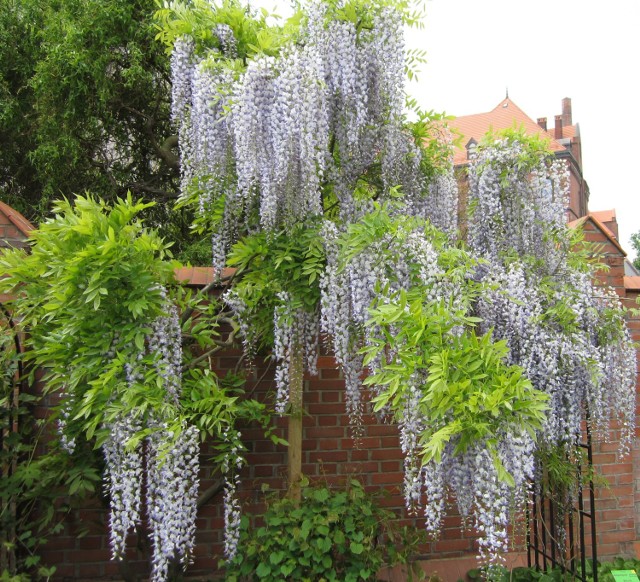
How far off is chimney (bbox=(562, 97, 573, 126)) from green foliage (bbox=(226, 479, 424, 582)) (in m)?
48.0

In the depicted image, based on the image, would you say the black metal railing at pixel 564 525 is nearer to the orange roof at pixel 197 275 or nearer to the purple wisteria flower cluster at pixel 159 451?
the purple wisteria flower cluster at pixel 159 451

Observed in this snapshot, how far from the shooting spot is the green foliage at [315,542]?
3.21 m

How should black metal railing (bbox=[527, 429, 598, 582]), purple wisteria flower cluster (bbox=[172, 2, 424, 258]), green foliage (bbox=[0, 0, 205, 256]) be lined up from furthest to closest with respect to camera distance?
green foliage (bbox=[0, 0, 205, 256]) → black metal railing (bbox=[527, 429, 598, 582]) → purple wisteria flower cluster (bbox=[172, 2, 424, 258])

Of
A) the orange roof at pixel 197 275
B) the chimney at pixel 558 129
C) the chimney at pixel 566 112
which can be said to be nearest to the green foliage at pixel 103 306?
the orange roof at pixel 197 275

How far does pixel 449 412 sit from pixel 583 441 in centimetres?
282

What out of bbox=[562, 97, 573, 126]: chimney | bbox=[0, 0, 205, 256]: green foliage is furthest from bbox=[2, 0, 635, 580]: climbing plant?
bbox=[562, 97, 573, 126]: chimney

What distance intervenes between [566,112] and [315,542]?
48501 mm

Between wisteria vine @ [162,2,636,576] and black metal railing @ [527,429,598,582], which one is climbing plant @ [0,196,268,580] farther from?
black metal railing @ [527,429,598,582]

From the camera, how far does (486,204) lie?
3521mm

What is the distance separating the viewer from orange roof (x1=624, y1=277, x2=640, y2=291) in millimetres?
4906

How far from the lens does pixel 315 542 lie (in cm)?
324

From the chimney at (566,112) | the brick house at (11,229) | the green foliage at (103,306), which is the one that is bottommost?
the green foliage at (103,306)

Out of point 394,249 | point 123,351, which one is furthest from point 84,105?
point 394,249

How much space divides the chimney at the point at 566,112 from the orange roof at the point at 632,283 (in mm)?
45277
